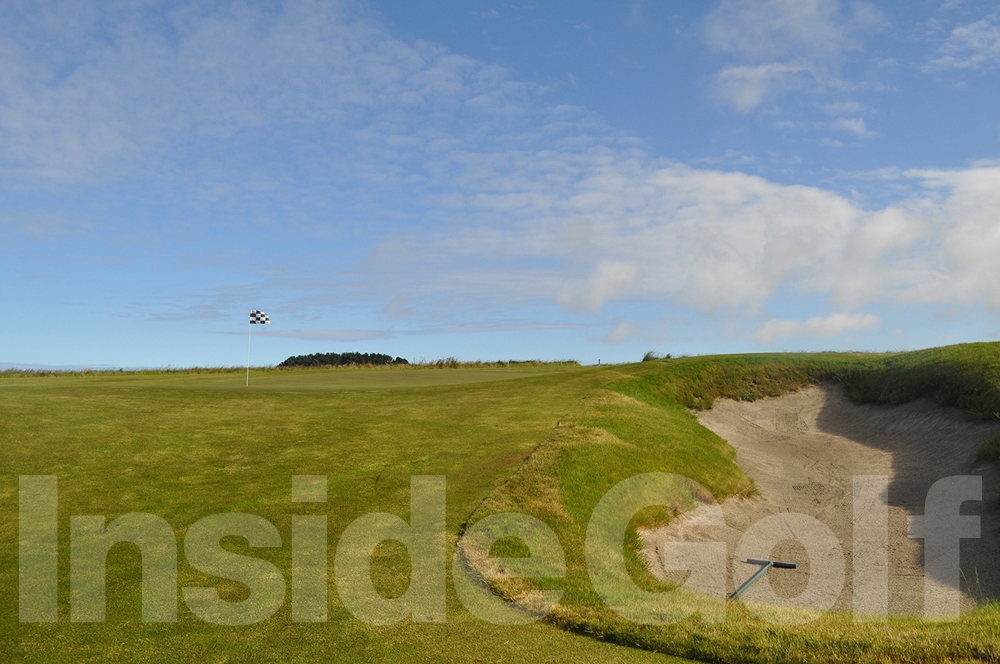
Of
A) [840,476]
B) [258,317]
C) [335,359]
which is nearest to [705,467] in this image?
[840,476]

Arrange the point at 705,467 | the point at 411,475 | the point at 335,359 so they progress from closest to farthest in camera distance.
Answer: the point at 411,475 → the point at 705,467 → the point at 335,359

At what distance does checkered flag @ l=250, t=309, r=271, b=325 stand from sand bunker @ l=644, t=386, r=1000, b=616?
20643mm

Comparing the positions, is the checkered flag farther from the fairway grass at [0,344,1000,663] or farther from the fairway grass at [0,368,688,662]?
the fairway grass at [0,368,688,662]

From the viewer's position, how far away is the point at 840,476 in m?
18.1

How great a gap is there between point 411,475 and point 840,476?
44.4 feet

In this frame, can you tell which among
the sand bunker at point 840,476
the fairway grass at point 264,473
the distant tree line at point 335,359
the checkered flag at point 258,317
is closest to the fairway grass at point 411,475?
the fairway grass at point 264,473

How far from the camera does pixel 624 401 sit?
20328 millimetres

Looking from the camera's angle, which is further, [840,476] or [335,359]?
[335,359]

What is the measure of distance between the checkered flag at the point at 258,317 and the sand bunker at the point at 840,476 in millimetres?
20643

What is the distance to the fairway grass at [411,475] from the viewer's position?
6.01m

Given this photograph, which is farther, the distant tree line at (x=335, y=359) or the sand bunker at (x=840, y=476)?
the distant tree line at (x=335, y=359)

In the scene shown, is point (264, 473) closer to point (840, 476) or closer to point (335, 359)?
point (840, 476)

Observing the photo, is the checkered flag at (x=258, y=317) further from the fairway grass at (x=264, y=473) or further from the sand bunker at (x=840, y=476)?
the sand bunker at (x=840, y=476)

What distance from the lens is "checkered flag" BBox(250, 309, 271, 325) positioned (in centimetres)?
2988
